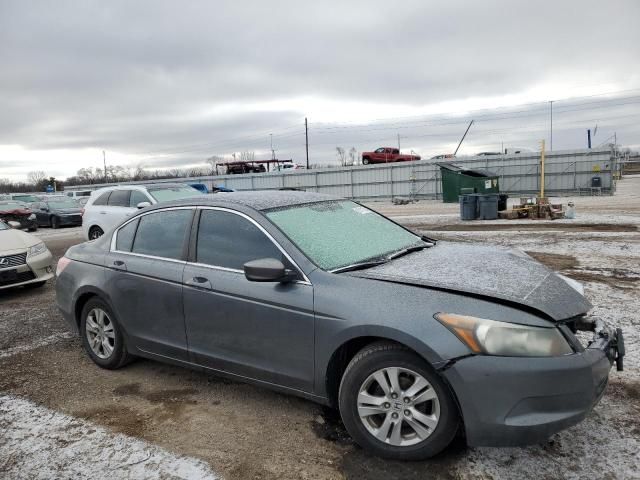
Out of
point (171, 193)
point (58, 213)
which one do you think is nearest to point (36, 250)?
point (171, 193)

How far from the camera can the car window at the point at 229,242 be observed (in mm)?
3496

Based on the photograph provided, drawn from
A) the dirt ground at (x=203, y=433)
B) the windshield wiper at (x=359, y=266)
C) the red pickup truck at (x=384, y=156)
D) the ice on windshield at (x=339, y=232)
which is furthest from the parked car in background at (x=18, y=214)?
the red pickup truck at (x=384, y=156)

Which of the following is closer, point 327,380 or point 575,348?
point 575,348

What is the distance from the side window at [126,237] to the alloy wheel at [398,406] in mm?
2509

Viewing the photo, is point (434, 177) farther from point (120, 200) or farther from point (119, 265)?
point (119, 265)

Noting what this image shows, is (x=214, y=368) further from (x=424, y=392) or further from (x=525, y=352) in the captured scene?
(x=525, y=352)

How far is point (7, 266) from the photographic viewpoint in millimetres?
7074

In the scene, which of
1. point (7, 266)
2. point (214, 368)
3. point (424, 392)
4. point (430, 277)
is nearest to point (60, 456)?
point (214, 368)

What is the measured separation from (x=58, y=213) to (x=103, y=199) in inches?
456

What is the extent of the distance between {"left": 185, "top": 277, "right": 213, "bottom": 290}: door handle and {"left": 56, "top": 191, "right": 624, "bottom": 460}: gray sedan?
0.04ft

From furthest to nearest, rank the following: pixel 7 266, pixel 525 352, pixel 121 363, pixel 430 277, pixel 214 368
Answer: pixel 7 266, pixel 121 363, pixel 214 368, pixel 430 277, pixel 525 352

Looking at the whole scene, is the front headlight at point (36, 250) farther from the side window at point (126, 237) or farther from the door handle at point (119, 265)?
the door handle at point (119, 265)

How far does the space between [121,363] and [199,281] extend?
134cm

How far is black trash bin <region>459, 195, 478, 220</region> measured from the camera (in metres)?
17.0
